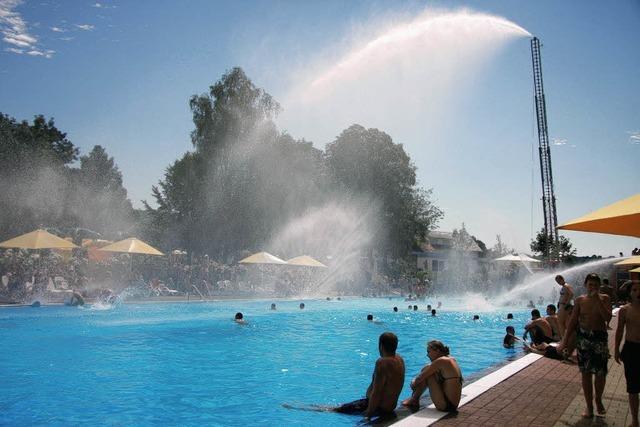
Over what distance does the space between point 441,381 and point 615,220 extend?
122 inches

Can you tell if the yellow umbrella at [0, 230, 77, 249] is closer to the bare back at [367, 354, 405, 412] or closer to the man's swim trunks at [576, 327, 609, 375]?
the bare back at [367, 354, 405, 412]

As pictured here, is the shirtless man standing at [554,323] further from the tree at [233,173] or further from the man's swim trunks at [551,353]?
the tree at [233,173]

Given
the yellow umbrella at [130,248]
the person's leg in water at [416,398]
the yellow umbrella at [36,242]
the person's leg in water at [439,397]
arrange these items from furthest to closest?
1. the yellow umbrella at [130,248]
2. the yellow umbrella at [36,242]
3. the person's leg in water at [416,398]
4. the person's leg in water at [439,397]

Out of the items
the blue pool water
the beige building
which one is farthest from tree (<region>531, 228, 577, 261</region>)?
the blue pool water

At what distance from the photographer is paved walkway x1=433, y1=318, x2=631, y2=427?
6.02m

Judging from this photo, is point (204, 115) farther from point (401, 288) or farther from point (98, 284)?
point (401, 288)

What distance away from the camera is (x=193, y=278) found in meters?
33.7

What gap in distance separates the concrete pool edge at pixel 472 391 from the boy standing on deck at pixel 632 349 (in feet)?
7.07

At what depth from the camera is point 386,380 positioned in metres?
6.95

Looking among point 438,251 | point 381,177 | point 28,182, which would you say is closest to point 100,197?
point 28,182

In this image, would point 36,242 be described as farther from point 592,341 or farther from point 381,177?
point 381,177

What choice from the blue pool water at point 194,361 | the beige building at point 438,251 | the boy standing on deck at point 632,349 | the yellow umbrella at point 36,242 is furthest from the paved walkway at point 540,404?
the beige building at point 438,251

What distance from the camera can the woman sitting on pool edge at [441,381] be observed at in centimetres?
656

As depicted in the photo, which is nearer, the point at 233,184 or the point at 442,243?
the point at 233,184
